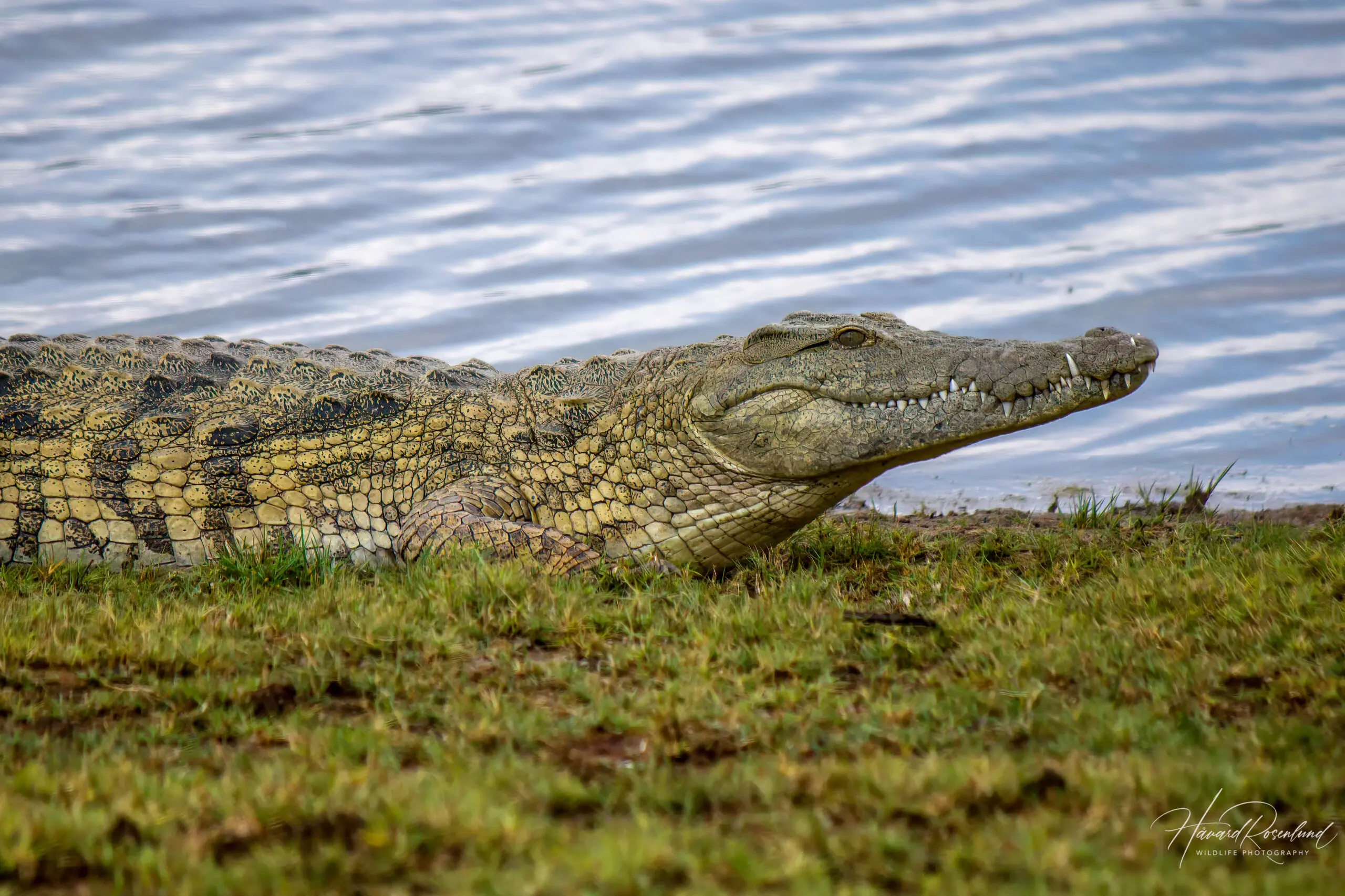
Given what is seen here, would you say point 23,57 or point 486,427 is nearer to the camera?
point 486,427

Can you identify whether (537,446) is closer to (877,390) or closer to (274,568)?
(274,568)

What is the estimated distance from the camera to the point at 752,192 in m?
13.2

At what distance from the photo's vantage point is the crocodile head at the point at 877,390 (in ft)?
16.3

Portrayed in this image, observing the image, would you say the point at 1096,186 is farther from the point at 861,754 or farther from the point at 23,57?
the point at 23,57

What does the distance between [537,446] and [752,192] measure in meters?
8.27

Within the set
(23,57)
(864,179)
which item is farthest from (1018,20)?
(23,57)

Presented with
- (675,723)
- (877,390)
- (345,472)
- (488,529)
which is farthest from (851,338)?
(675,723)

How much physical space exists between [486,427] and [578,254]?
22.8 ft

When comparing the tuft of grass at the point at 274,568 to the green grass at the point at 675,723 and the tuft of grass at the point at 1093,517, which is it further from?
the tuft of grass at the point at 1093,517

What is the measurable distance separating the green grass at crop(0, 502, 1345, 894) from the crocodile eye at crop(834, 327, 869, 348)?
3.07 feet

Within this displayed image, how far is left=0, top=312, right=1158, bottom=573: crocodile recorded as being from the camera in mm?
5047

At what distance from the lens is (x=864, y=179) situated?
13281 millimetres

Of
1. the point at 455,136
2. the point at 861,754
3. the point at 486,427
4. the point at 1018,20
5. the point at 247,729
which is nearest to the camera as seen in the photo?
the point at 861,754

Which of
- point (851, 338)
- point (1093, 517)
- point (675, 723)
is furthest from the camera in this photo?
point (1093, 517)
